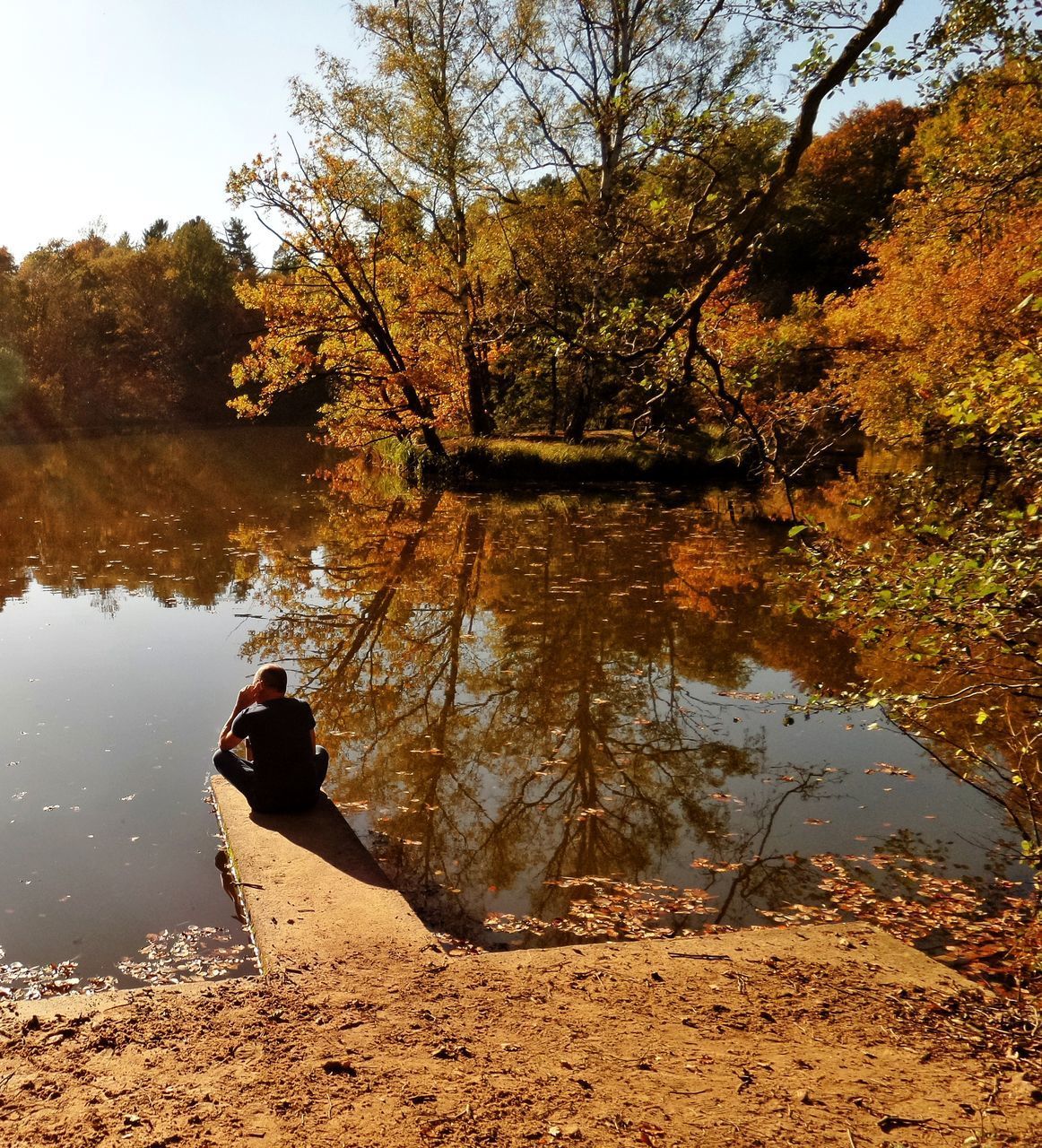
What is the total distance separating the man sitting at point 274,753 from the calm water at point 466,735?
51 cm

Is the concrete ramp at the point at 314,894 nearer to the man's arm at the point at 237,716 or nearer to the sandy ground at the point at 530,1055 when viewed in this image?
the sandy ground at the point at 530,1055

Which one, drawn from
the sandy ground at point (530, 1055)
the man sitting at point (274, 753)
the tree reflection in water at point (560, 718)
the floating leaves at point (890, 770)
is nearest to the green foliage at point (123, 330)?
the tree reflection in water at point (560, 718)

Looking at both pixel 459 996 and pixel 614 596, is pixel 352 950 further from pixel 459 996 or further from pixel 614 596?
pixel 614 596

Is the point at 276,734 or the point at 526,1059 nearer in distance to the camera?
the point at 526,1059

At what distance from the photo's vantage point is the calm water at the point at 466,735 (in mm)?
5020

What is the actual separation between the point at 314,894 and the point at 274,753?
3.64 ft

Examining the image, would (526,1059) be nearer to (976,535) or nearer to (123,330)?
(976,535)

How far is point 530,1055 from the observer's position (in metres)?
3.11

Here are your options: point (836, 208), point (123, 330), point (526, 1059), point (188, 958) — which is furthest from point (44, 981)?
point (123, 330)

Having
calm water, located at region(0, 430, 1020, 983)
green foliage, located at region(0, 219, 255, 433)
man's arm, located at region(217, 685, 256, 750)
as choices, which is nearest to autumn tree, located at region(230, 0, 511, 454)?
calm water, located at region(0, 430, 1020, 983)

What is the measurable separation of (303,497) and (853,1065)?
2081 cm

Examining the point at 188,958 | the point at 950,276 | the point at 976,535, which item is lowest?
the point at 188,958

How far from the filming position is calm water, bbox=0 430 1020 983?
5020mm

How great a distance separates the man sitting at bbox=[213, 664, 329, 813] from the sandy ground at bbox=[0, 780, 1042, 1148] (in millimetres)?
1515
